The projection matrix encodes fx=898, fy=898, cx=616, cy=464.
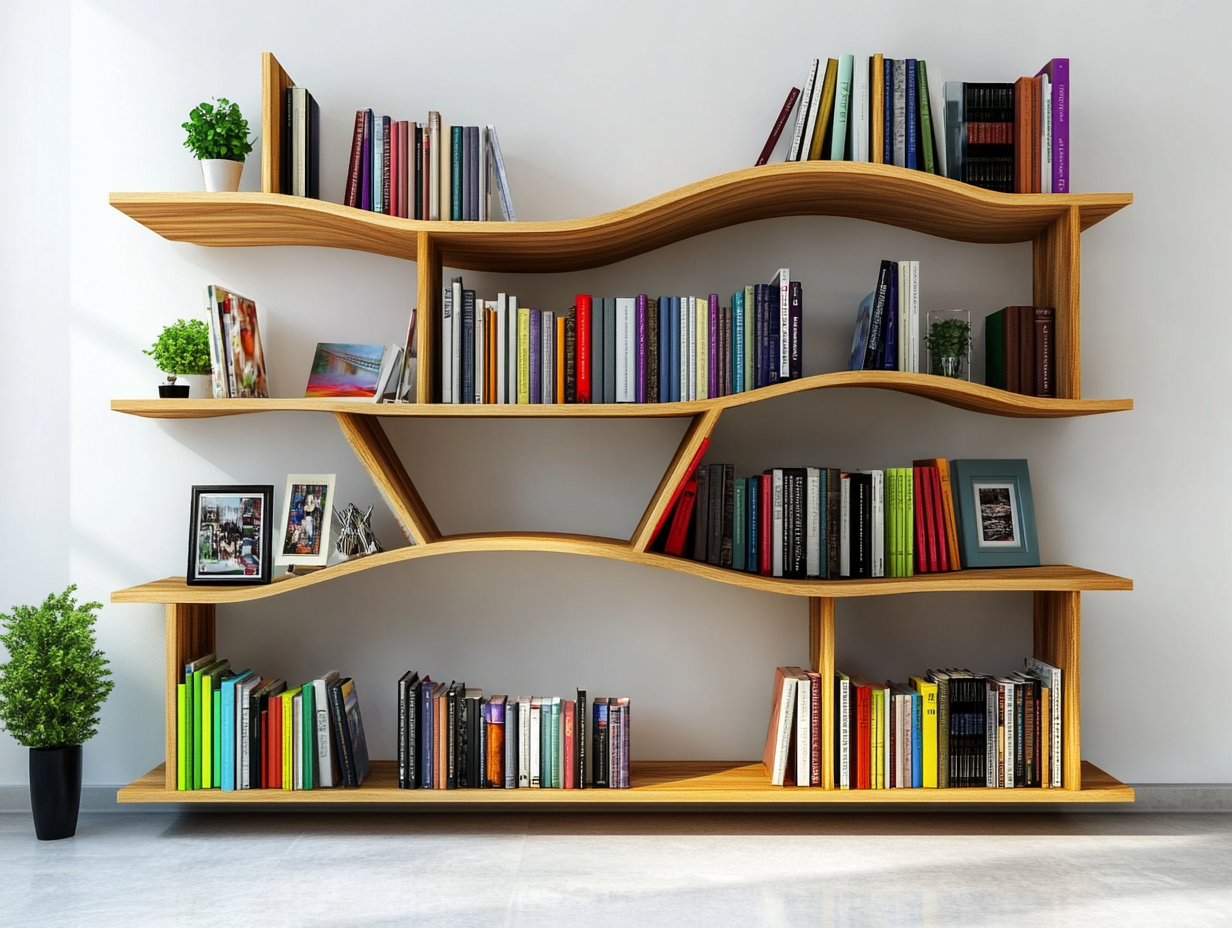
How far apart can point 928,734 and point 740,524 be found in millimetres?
676

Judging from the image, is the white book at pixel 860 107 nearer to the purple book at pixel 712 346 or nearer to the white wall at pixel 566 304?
the white wall at pixel 566 304

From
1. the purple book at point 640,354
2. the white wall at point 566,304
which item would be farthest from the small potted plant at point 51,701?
the purple book at point 640,354

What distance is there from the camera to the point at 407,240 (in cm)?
223

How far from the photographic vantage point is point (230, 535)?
2.20m

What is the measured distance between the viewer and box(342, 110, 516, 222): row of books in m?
2.18

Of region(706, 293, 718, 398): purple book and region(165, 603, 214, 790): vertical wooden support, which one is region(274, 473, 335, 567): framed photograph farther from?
region(706, 293, 718, 398): purple book

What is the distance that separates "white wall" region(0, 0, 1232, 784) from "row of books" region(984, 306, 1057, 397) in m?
0.22

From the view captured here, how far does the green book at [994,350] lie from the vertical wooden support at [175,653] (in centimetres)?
210

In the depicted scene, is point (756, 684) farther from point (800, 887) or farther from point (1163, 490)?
point (1163, 490)

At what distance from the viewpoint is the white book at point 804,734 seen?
2156 millimetres

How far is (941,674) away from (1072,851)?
483 mm

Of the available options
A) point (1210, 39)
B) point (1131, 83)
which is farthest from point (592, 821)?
point (1210, 39)

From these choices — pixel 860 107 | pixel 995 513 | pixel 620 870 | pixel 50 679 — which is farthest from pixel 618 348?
pixel 50 679

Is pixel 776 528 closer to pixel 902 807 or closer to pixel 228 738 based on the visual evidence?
pixel 902 807
